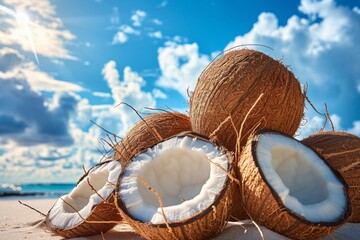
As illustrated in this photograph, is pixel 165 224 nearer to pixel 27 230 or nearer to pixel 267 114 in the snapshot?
pixel 267 114

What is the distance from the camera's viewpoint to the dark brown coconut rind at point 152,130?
3.68 metres

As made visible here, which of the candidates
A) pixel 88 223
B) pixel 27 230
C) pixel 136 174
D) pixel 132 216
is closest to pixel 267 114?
pixel 136 174

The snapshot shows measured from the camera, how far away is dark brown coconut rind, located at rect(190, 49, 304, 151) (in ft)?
10.3


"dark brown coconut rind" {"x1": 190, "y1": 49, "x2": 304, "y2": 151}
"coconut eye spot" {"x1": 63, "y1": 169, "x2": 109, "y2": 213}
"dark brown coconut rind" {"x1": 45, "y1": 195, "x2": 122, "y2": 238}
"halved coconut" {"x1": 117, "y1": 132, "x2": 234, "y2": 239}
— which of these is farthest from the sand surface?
"dark brown coconut rind" {"x1": 190, "y1": 49, "x2": 304, "y2": 151}

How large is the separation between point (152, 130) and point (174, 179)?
78 cm

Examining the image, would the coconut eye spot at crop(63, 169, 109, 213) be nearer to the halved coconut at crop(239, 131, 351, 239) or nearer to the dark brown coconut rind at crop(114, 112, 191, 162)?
the dark brown coconut rind at crop(114, 112, 191, 162)

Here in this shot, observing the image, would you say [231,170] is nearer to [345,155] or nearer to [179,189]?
[179,189]

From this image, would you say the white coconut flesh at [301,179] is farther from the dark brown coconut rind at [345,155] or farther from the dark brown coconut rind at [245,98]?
the dark brown coconut rind at [345,155]

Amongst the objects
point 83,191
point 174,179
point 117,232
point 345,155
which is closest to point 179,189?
point 174,179

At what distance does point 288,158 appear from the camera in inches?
117

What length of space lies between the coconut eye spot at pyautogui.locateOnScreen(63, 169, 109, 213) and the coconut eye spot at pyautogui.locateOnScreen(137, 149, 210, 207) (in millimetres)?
923

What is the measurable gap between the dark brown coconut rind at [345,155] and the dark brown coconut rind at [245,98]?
0.37 m

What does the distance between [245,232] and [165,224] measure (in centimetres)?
62

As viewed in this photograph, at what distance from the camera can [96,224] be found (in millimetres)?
3391
